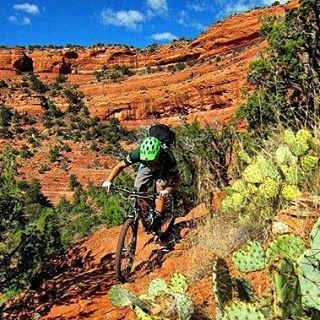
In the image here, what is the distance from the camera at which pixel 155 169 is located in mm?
5242

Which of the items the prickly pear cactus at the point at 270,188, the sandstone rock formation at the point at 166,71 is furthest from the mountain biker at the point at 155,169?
the sandstone rock formation at the point at 166,71

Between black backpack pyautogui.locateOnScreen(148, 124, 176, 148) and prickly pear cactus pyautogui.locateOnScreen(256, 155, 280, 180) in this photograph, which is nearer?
prickly pear cactus pyautogui.locateOnScreen(256, 155, 280, 180)

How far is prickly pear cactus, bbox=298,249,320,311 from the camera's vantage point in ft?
6.46

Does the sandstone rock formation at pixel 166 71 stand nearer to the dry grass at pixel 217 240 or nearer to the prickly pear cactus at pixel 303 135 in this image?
the dry grass at pixel 217 240

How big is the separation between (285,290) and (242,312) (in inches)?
6.7

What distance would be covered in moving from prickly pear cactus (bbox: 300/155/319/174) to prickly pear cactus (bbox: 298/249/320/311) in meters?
2.20

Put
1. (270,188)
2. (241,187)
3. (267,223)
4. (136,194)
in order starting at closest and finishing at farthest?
(267,223) → (270,188) → (241,187) → (136,194)

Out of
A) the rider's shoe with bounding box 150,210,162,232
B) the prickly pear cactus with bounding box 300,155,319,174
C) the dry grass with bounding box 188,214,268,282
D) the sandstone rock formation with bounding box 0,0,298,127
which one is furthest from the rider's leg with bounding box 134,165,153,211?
the sandstone rock formation with bounding box 0,0,298,127

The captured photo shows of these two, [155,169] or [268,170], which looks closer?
[268,170]

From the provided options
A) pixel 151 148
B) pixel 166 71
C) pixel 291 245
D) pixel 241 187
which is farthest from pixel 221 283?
pixel 166 71

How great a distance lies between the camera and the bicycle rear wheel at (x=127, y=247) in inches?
201

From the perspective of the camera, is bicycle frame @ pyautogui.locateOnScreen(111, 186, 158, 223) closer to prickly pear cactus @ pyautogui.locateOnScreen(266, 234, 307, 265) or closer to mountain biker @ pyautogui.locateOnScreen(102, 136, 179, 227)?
mountain biker @ pyautogui.locateOnScreen(102, 136, 179, 227)

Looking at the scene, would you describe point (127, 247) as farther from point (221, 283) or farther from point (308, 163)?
point (221, 283)

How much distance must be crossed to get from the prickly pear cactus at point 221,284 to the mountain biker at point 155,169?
263cm
